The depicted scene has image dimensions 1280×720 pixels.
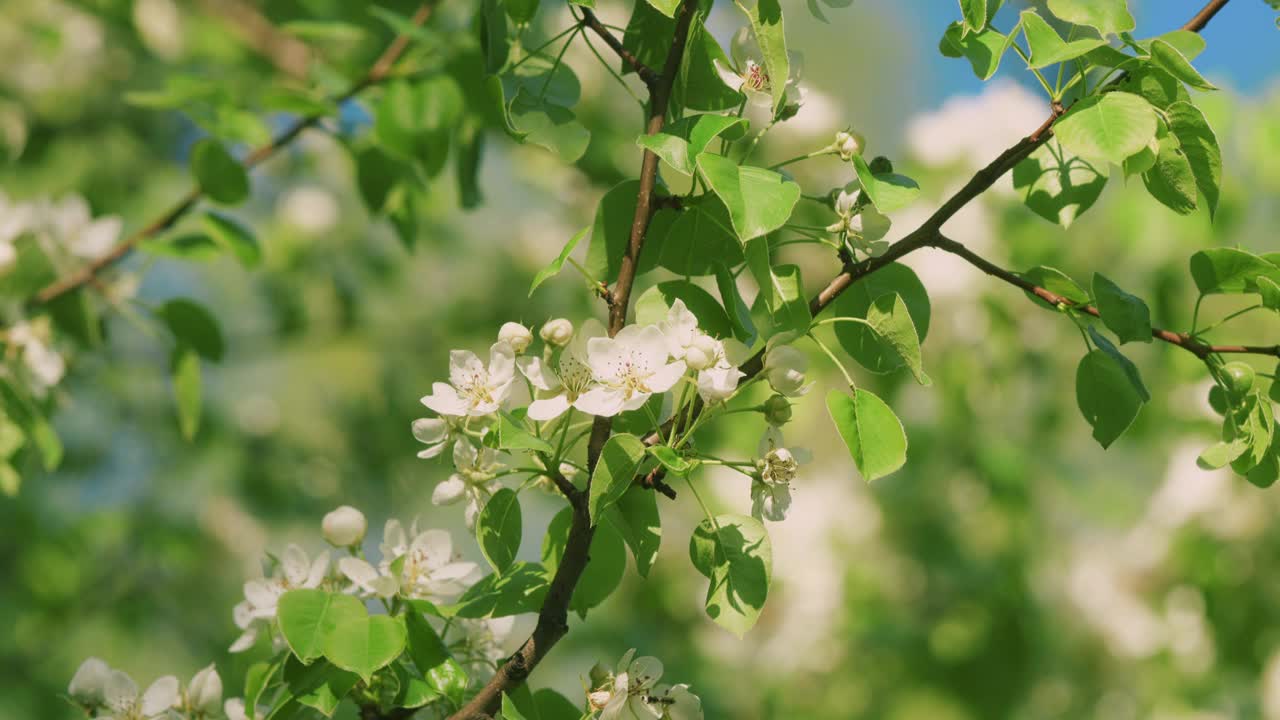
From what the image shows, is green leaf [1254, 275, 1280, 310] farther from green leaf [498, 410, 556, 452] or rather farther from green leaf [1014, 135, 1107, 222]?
green leaf [498, 410, 556, 452]

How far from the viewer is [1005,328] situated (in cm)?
209

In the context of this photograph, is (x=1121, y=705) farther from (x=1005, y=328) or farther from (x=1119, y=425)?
(x=1119, y=425)

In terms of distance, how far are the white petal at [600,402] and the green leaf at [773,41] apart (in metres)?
0.17

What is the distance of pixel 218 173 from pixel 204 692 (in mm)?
578

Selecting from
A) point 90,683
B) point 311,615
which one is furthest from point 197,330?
point 311,615

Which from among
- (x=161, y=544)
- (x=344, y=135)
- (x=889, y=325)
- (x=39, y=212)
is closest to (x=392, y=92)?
(x=344, y=135)

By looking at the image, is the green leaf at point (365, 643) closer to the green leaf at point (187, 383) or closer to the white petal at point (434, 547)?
the white petal at point (434, 547)

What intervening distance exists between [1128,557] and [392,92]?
2.14 m

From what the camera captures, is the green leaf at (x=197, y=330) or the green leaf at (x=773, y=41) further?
the green leaf at (x=197, y=330)

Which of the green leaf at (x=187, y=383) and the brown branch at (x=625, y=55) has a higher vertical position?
the brown branch at (x=625, y=55)

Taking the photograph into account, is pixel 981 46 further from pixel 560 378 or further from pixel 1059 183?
pixel 560 378

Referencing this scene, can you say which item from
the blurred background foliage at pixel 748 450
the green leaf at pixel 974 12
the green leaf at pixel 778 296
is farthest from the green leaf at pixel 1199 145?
the blurred background foliage at pixel 748 450

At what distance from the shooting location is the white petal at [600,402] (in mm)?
558

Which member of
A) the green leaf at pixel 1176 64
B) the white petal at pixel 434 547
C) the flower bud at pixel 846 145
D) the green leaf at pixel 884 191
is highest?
the green leaf at pixel 1176 64
